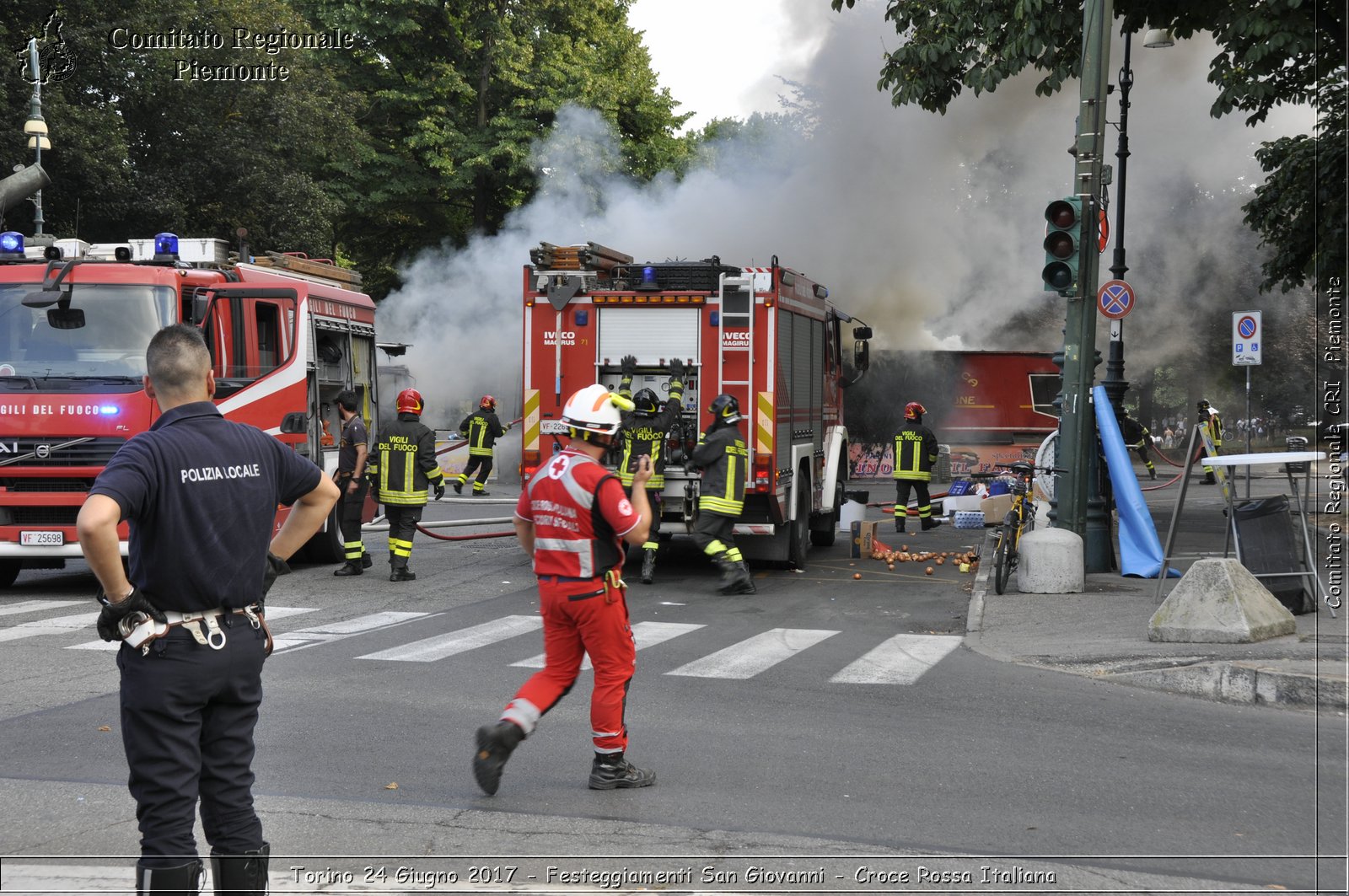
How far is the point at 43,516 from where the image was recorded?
1163 centimetres

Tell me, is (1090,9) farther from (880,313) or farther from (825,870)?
(880,313)

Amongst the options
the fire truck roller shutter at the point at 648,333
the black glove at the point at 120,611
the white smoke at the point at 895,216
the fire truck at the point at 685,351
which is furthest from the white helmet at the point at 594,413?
the white smoke at the point at 895,216

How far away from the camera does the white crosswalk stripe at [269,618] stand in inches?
356

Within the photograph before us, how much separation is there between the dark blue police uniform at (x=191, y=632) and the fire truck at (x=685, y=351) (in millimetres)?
9155

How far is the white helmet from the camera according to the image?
5566 millimetres

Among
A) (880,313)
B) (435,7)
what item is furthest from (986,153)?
(435,7)

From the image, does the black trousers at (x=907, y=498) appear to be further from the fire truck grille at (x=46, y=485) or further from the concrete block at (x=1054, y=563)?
the fire truck grille at (x=46, y=485)

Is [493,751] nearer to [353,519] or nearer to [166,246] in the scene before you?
[353,519]

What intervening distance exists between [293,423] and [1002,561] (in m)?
6.69

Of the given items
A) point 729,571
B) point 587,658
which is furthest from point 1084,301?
point 587,658

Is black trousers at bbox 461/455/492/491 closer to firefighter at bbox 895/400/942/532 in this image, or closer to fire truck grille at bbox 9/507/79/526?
firefighter at bbox 895/400/942/532

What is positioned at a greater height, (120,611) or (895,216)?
(895,216)

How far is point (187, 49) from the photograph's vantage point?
941 inches

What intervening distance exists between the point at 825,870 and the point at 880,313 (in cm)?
2609
